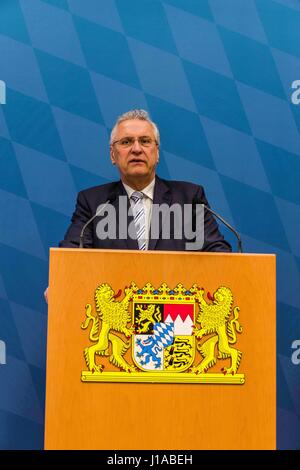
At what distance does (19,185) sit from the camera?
370 cm

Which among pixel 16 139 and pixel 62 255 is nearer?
pixel 62 255

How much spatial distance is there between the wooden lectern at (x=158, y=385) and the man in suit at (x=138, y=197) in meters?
0.50

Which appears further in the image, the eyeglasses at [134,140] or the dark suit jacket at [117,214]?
the eyeglasses at [134,140]

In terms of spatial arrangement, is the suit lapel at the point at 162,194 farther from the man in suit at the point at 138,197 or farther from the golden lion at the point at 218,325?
the golden lion at the point at 218,325

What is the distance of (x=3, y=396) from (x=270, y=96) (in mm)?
2133

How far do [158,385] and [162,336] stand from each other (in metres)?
0.17

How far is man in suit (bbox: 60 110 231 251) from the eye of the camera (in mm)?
2938

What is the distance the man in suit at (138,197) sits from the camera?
2938 mm

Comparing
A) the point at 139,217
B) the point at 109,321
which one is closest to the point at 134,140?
the point at 139,217

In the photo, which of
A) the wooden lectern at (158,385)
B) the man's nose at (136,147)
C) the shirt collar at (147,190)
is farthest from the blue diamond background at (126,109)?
the wooden lectern at (158,385)

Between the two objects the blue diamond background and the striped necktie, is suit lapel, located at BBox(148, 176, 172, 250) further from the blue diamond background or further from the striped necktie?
the blue diamond background

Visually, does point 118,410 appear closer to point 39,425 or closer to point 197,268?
point 197,268

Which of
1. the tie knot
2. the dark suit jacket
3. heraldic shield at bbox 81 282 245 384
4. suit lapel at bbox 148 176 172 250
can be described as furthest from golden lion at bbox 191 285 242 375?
the tie knot
